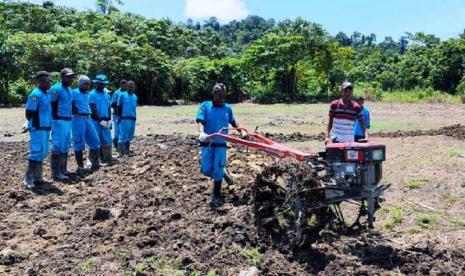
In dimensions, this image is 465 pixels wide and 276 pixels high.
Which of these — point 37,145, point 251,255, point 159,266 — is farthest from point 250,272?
point 37,145

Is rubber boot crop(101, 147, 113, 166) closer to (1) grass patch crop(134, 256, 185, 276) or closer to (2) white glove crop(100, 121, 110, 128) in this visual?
Answer: (2) white glove crop(100, 121, 110, 128)

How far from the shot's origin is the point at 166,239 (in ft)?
22.2

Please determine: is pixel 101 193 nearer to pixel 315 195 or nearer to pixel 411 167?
pixel 315 195

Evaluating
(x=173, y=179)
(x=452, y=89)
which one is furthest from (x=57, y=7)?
(x=173, y=179)

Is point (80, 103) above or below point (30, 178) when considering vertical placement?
above

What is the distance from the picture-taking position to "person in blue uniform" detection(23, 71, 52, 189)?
31.8 feet

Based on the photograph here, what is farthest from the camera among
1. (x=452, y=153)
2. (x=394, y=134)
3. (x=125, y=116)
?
(x=394, y=134)

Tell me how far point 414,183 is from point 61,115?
650 cm

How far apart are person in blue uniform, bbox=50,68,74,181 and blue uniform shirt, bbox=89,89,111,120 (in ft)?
5.00

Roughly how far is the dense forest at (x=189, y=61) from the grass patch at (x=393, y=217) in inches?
1045

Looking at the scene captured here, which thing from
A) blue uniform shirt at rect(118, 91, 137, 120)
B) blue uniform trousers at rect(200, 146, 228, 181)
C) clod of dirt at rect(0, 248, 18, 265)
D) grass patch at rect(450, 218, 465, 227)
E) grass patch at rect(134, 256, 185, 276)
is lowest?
clod of dirt at rect(0, 248, 18, 265)

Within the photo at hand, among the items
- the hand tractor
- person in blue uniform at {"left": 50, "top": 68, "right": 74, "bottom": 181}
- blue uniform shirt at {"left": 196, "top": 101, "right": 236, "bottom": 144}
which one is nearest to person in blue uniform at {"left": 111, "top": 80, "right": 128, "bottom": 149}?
person in blue uniform at {"left": 50, "top": 68, "right": 74, "bottom": 181}

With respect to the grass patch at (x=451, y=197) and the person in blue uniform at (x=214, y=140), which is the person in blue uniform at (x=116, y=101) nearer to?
the person in blue uniform at (x=214, y=140)

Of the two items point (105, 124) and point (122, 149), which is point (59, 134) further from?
point (122, 149)
